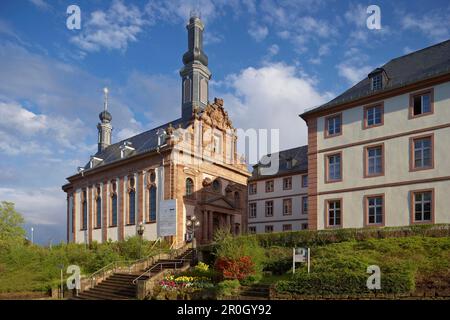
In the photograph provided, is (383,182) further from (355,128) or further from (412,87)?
(412,87)

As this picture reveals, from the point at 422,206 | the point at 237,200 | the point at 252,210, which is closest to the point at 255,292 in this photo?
the point at 422,206

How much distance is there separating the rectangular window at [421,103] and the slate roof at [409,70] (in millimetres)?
854

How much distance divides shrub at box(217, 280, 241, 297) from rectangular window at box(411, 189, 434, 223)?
11.2m

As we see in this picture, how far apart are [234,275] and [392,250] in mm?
7188

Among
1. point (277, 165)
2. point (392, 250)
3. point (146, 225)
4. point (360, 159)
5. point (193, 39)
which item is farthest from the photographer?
point (277, 165)

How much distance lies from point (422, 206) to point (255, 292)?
1130cm

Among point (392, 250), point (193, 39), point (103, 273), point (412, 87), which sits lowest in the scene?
point (103, 273)

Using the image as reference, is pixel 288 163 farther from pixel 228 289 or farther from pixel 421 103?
pixel 228 289

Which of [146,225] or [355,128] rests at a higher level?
[355,128]

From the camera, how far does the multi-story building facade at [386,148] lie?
2347 centimetres

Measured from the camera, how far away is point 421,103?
80.2ft

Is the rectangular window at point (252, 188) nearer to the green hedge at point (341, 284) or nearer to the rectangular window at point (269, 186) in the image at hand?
the rectangular window at point (269, 186)

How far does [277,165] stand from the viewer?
52.4 m

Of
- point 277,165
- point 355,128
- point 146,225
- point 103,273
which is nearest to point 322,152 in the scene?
point 355,128
